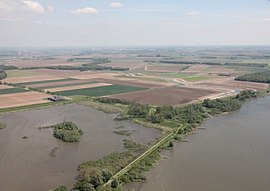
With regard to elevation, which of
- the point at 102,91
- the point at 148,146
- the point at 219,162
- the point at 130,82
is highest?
the point at 130,82

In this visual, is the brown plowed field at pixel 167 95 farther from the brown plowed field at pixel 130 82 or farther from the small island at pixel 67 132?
the small island at pixel 67 132

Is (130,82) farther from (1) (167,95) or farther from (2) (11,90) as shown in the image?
(2) (11,90)

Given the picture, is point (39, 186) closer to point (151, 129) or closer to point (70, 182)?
point (70, 182)

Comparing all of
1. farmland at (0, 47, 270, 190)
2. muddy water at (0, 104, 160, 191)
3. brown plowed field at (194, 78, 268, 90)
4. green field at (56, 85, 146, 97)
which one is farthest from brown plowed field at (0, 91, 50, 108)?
brown plowed field at (194, 78, 268, 90)

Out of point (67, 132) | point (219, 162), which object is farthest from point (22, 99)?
point (219, 162)

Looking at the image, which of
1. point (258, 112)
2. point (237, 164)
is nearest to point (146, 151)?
point (237, 164)

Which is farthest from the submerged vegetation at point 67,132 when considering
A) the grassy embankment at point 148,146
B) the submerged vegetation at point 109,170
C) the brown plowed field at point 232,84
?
the brown plowed field at point 232,84
